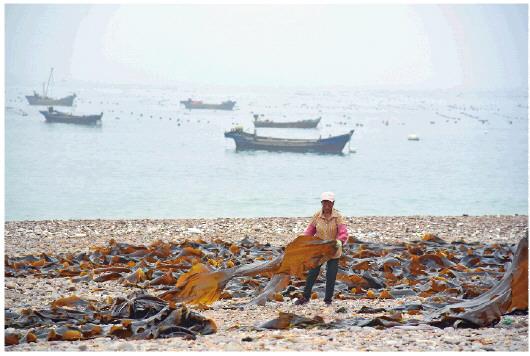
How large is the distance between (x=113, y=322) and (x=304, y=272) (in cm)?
187

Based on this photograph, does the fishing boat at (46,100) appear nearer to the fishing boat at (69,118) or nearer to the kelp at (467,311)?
the fishing boat at (69,118)

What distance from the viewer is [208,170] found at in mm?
50438

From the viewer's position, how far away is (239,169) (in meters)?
50.5

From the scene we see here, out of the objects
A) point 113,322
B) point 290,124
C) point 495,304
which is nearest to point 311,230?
point 495,304

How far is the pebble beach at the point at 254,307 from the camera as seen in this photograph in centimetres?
596

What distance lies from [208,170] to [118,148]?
42.6 ft

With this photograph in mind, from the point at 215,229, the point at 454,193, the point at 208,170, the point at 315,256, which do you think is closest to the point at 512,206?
the point at 454,193

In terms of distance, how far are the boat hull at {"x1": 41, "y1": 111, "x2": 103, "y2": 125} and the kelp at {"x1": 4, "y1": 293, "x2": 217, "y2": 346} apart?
64.1 metres

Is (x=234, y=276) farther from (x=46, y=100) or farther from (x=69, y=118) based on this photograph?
(x=46, y=100)

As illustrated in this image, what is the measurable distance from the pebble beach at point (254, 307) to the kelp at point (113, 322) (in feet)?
0.51

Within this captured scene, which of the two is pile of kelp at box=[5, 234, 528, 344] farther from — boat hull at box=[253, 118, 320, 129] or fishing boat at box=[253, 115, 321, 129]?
boat hull at box=[253, 118, 320, 129]

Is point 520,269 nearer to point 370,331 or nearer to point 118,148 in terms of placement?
point 370,331

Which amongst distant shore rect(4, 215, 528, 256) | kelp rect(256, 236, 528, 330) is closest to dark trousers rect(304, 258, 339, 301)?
kelp rect(256, 236, 528, 330)

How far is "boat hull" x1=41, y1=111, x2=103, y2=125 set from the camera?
231 ft
